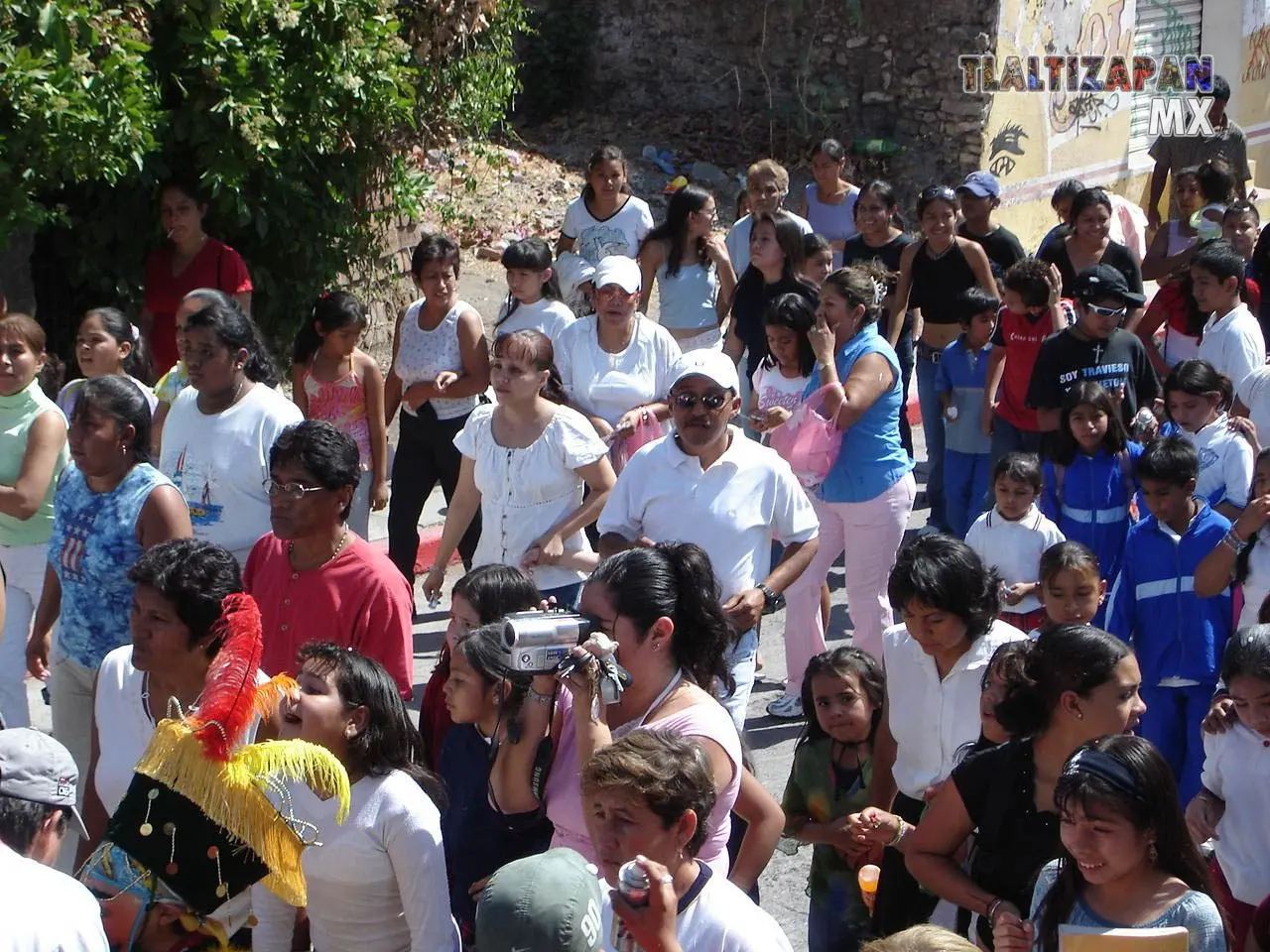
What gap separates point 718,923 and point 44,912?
127 centimetres

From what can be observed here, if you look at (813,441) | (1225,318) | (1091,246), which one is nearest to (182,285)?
(813,441)

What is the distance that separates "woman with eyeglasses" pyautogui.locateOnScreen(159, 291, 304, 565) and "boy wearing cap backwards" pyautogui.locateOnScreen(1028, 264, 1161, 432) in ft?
11.6

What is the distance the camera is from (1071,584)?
19.2 ft

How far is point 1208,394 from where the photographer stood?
23.3 ft

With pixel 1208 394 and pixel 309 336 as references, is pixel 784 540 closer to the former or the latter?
pixel 1208 394

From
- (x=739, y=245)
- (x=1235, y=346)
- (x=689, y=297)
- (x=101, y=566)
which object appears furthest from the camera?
(x=739, y=245)

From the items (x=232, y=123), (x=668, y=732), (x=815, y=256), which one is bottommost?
(x=668, y=732)

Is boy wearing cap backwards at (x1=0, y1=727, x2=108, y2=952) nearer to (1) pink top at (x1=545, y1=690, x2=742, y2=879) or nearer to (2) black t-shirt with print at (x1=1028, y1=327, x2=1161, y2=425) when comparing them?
(1) pink top at (x1=545, y1=690, x2=742, y2=879)

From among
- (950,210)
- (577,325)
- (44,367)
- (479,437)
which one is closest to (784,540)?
(479,437)

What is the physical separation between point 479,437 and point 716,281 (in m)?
3.22

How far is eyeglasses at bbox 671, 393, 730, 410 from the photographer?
5.74 metres

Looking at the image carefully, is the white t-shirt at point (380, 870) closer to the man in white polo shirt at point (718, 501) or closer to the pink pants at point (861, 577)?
the man in white polo shirt at point (718, 501)

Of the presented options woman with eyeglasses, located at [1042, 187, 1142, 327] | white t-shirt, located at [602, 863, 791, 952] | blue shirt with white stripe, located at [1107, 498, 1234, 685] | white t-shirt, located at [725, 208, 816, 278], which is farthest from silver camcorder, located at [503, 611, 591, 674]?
white t-shirt, located at [725, 208, 816, 278]

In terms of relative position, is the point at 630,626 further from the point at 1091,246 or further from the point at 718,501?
the point at 1091,246
